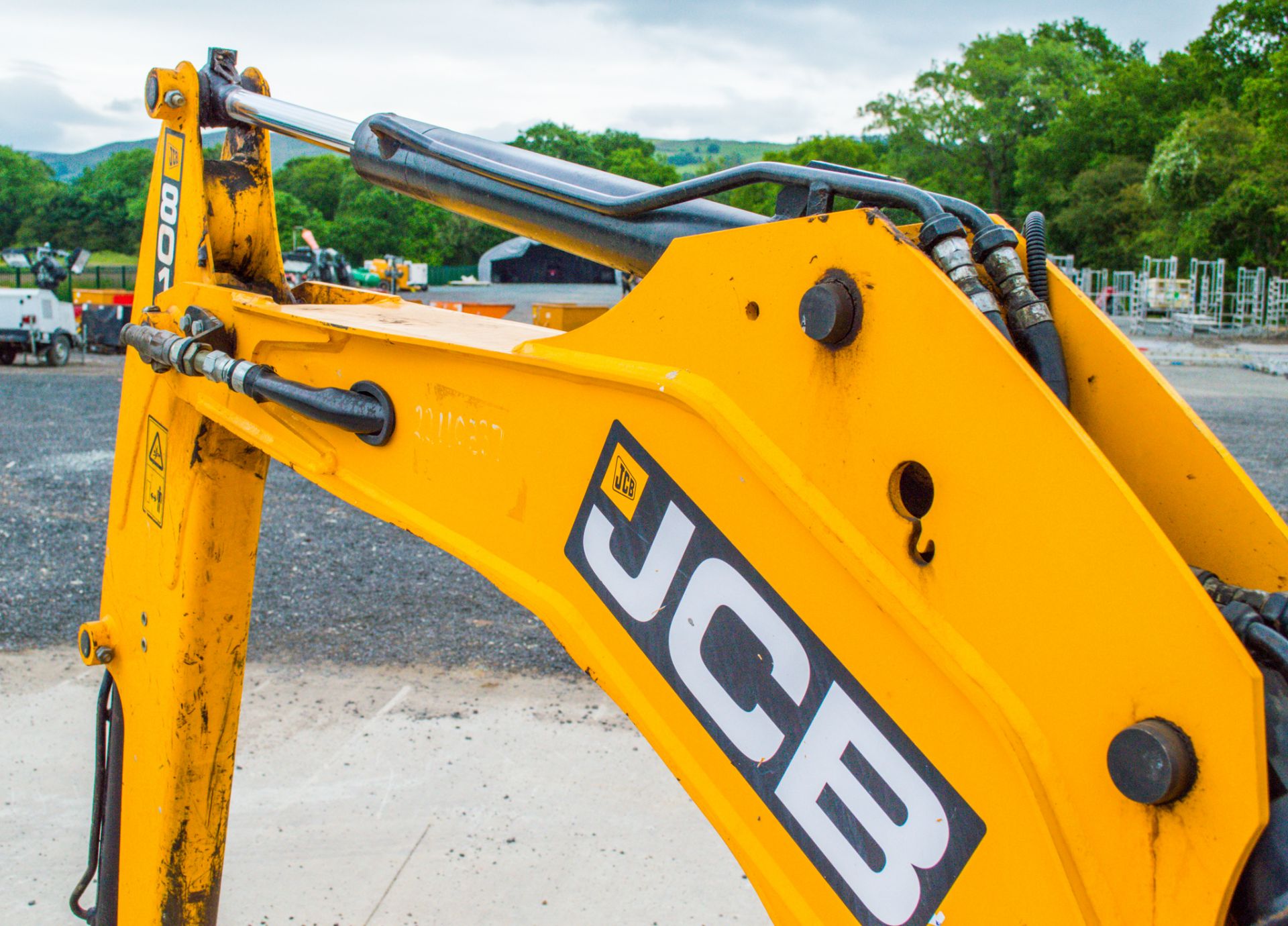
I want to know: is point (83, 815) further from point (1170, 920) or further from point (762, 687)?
point (1170, 920)

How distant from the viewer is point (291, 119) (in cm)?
167

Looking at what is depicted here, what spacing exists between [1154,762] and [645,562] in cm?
52

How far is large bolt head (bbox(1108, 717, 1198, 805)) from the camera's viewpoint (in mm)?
738

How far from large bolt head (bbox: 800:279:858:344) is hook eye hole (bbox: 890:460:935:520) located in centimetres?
13

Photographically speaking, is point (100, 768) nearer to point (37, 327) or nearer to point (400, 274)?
point (37, 327)

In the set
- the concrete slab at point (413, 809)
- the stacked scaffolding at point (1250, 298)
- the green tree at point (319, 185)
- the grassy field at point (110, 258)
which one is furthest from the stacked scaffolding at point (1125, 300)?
the green tree at point (319, 185)

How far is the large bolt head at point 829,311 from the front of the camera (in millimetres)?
893

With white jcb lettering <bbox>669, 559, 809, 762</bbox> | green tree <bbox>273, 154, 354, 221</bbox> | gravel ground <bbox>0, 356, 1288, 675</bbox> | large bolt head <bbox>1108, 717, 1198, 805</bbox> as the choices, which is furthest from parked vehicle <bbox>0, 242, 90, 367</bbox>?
green tree <bbox>273, 154, 354, 221</bbox>

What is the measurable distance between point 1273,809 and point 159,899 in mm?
2020

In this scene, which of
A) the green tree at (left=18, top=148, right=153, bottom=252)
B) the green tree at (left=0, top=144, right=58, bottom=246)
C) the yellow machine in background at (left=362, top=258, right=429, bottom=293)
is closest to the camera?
Result: the yellow machine in background at (left=362, top=258, right=429, bottom=293)

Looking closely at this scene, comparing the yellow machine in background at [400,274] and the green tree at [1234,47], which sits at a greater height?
the green tree at [1234,47]

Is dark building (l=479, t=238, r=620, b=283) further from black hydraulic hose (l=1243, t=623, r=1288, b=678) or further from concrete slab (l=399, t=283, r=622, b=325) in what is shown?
black hydraulic hose (l=1243, t=623, r=1288, b=678)

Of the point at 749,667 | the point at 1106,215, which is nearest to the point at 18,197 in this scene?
the point at 1106,215

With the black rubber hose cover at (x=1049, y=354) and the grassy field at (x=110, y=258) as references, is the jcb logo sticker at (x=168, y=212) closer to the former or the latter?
the black rubber hose cover at (x=1049, y=354)
